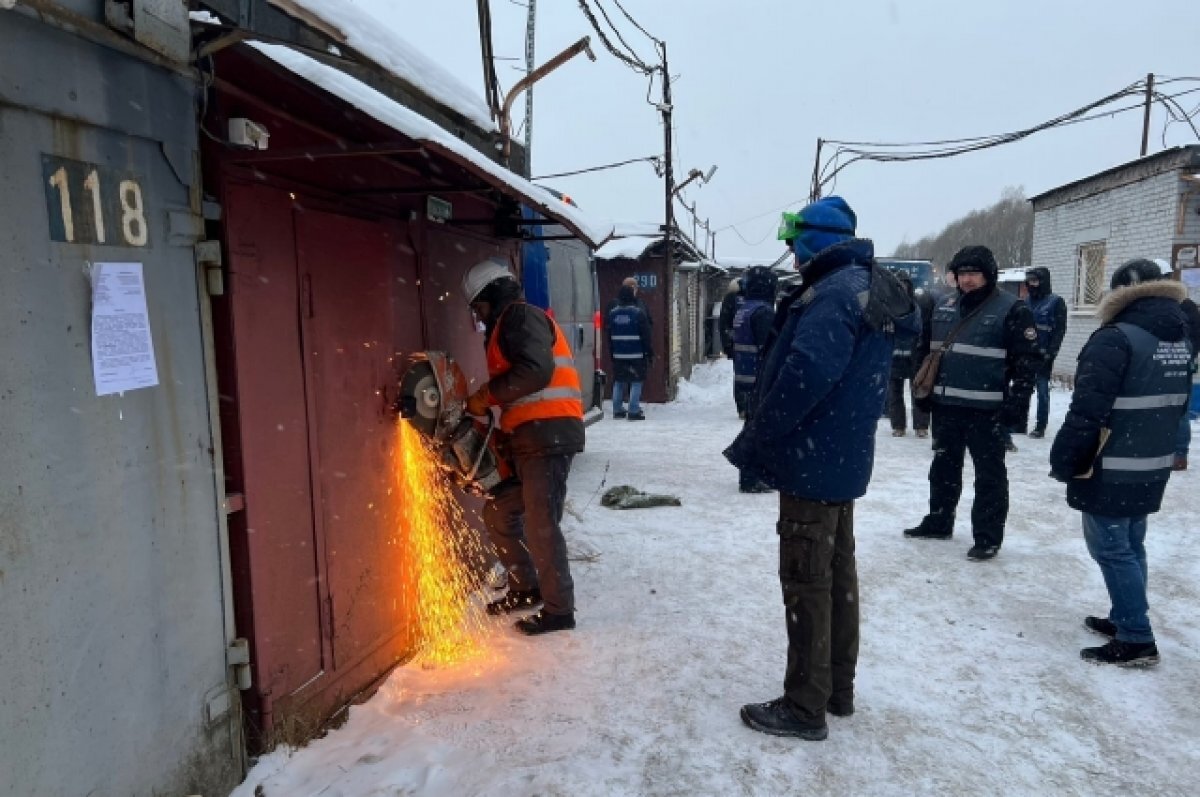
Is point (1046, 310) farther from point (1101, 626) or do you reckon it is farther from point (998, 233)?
point (998, 233)

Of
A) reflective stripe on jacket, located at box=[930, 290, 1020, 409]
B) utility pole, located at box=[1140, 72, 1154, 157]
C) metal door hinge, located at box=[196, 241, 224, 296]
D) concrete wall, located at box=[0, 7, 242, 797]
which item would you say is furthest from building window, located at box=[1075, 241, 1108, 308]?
concrete wall, located at box=[0, 7, 242, 797]

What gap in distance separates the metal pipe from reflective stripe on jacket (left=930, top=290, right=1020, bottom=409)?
3.39 metres

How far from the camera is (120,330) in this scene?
6.81 ft

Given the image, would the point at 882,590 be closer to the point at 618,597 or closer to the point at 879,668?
the point at 879,668

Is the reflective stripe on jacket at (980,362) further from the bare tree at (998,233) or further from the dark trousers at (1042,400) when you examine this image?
the bare tree at (998,233)

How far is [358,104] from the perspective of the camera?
7.39 ft

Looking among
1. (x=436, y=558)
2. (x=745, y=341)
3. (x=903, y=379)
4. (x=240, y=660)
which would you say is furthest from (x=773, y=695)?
(x=903, y=379)

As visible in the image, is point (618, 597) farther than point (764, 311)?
No

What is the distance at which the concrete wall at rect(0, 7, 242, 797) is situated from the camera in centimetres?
180

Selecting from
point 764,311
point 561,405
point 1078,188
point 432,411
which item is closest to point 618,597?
point 561,405

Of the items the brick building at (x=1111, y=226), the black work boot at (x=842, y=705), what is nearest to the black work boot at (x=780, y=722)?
the black work boot at (x=842, y=705)

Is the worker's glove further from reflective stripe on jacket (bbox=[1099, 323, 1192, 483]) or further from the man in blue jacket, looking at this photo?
reflective stripe on jacket (bbox=[1099, 323, 1192, 483])

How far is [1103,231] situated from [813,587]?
13.9 meters

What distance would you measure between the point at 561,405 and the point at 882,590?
2403 mm
